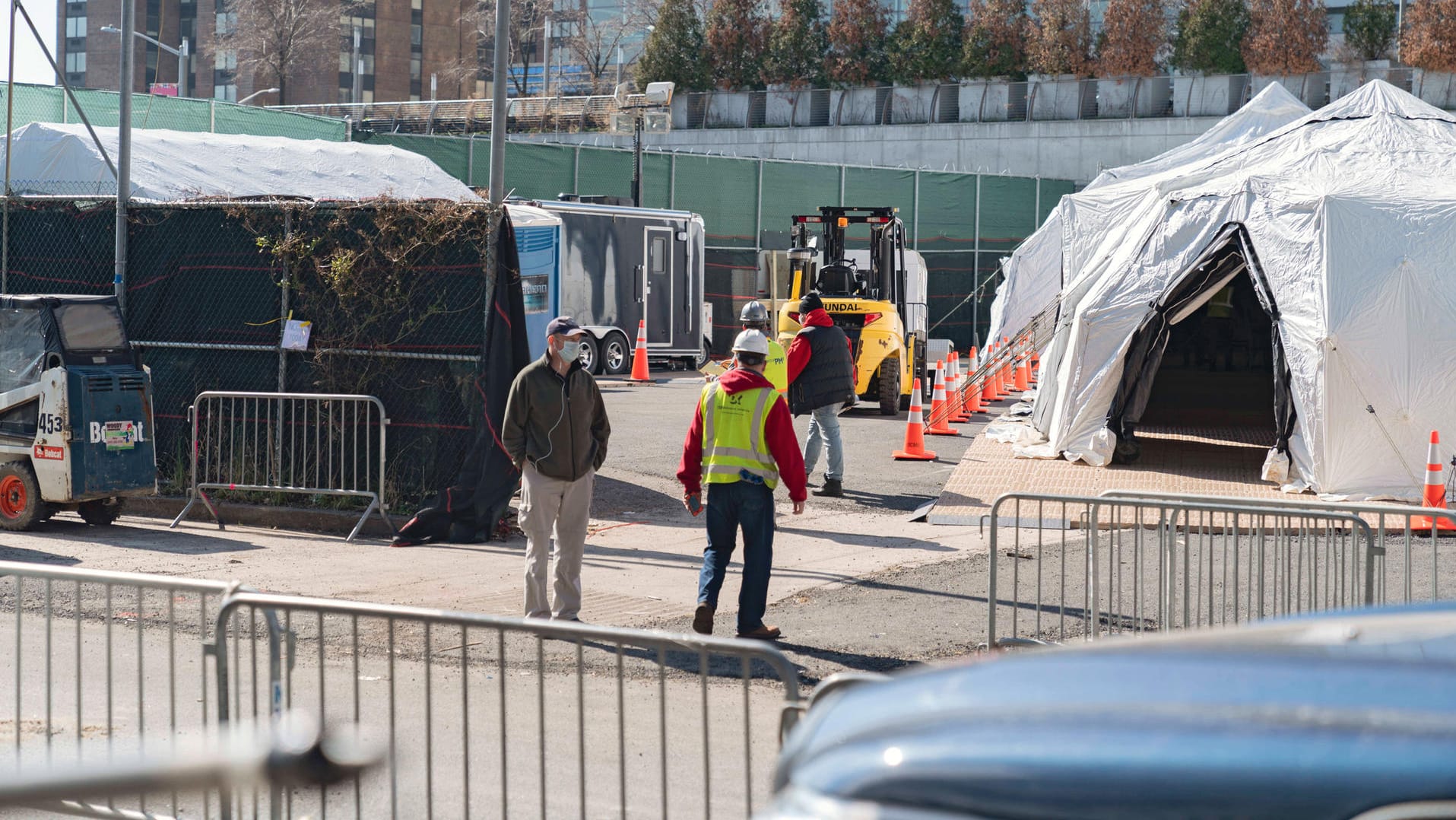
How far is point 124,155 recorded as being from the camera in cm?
1415

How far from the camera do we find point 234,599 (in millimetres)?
4703

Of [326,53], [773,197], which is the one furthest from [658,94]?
[326,53]

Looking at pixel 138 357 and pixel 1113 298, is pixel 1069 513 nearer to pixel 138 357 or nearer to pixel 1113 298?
pixel 1113 298

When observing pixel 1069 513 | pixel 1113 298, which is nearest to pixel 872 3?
pixel 1113 298

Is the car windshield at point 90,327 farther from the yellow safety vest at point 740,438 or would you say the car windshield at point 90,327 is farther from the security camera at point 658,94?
the security camera at point 658,94

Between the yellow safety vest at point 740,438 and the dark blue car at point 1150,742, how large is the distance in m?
6.44

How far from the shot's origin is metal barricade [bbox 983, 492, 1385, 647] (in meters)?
7.42

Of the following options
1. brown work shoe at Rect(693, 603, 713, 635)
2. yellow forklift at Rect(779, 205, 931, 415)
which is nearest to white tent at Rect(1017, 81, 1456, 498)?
yellow forklift at Rect(779, 205, 931, 415)

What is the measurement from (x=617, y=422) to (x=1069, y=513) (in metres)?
8.92

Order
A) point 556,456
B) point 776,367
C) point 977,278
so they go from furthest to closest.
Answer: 1. point 977,278
2. point 776,367
3. point 556,456

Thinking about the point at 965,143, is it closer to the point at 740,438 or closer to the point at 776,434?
the point at 776,434

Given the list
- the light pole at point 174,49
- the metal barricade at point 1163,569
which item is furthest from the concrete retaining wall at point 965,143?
the metal barricade at point 1163,569

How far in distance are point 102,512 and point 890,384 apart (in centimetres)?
1239

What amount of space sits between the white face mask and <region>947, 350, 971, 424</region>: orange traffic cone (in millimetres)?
13974
